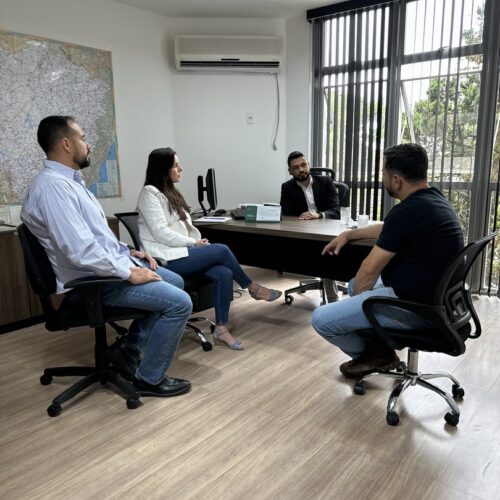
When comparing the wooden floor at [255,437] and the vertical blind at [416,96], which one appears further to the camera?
the vertical blind at [416,96]

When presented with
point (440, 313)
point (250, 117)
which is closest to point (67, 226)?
point (440, 313)

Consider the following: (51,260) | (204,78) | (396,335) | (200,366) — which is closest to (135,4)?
(204,78)

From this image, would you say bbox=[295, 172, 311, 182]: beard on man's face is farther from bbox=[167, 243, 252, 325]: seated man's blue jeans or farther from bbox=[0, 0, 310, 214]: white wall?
bbox=[167, 243, 252, 325]: seated man's blue jeans

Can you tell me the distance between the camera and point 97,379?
2.31 metres

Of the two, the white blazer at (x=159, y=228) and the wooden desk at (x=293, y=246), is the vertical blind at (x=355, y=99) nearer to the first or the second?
the wooden desk at (x=293, y=246)

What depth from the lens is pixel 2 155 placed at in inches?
135

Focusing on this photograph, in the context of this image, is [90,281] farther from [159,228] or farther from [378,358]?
[378,358]

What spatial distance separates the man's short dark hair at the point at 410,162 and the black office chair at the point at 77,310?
4.43ft

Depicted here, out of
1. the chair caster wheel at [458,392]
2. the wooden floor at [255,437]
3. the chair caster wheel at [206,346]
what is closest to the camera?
the wooden floor at [255,437]

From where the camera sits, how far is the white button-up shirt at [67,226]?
1.94 m

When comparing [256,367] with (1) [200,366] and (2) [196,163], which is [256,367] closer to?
(1) [200,366]

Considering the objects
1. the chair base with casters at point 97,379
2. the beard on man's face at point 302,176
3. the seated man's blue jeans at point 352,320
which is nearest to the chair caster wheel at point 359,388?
the seated man's blue jeans at point 352,320

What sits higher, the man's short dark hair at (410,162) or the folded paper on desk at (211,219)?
the man's short dark hair at (410,162)

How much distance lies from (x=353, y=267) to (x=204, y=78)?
2.79m
